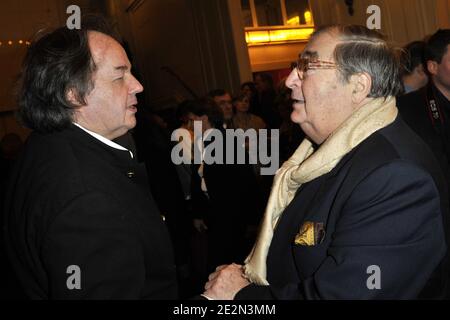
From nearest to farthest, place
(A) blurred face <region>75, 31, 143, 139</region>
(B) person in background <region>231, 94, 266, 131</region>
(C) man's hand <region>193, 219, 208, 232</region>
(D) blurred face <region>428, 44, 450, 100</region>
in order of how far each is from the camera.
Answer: (A) blurred face <region>75, 31, 143, 139</region>
(D) blurred face <region>428, 44, 450, 100</region>
(C) man's hand <region>193, 219, 208, 232</region>
(B) person in background <region>231, 94, 266, 131</region>

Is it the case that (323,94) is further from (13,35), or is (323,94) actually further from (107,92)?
(13,35)

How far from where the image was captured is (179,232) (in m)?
3.68

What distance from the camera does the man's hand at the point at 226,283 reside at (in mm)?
1538

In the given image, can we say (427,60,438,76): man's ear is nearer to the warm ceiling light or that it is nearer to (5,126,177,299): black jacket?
(5,126,177,299): black jacket

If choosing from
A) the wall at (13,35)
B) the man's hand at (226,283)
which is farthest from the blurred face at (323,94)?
the wall at (13,35)

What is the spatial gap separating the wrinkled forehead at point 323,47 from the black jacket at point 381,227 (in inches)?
15.4

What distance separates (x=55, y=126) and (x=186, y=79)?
25.5 feet

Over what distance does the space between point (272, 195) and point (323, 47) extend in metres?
0.64

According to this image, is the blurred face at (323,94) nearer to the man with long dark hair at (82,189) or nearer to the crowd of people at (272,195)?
the crowd of people at (272,195)

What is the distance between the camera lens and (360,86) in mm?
1526

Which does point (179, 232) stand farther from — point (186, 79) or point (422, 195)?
point (186, 79)

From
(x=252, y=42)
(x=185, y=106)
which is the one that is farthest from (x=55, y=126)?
(x=252, y=42)

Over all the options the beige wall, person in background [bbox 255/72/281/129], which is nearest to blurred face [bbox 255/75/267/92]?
person in background [bbox 255/72/281/129]

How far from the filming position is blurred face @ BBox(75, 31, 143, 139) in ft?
4.79
